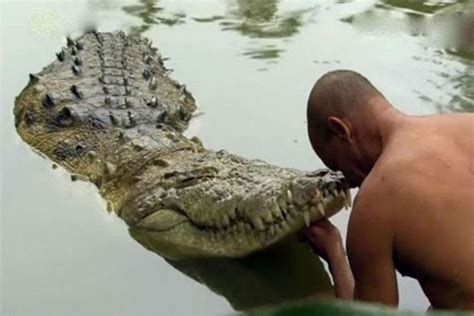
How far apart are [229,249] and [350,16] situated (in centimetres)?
397

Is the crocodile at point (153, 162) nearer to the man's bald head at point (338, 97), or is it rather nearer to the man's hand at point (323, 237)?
the man's hand at point (323, 237)

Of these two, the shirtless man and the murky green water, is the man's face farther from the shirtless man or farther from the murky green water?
the murky green water

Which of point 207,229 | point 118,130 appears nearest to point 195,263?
point 207,229

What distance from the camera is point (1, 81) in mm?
6547

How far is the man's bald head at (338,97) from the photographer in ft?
11.0

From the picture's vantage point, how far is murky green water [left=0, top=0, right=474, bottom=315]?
14.0 ft

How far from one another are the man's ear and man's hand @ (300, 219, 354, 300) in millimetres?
622

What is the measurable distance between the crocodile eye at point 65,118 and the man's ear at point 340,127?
2435 millimetres


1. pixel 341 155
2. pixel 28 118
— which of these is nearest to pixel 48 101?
pixel 28 118

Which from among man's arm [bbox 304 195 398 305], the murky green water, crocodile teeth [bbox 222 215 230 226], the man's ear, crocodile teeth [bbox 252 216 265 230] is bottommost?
the murky green water

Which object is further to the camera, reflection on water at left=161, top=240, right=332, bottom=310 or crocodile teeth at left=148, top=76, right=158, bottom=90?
crocodile teeth at left=148, top=76, right=158, bottom=90

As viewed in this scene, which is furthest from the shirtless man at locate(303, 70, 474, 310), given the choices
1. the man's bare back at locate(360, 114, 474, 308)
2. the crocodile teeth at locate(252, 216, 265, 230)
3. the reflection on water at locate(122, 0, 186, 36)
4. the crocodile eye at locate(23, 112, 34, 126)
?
the reflection on water at locate(122, 0, 186, 36)

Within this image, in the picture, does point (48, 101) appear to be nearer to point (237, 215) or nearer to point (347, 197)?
point (237, 215)

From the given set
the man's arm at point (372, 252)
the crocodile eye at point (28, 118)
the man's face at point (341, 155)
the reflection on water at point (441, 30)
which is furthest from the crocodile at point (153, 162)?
the reflection on water at point (441, 30)
